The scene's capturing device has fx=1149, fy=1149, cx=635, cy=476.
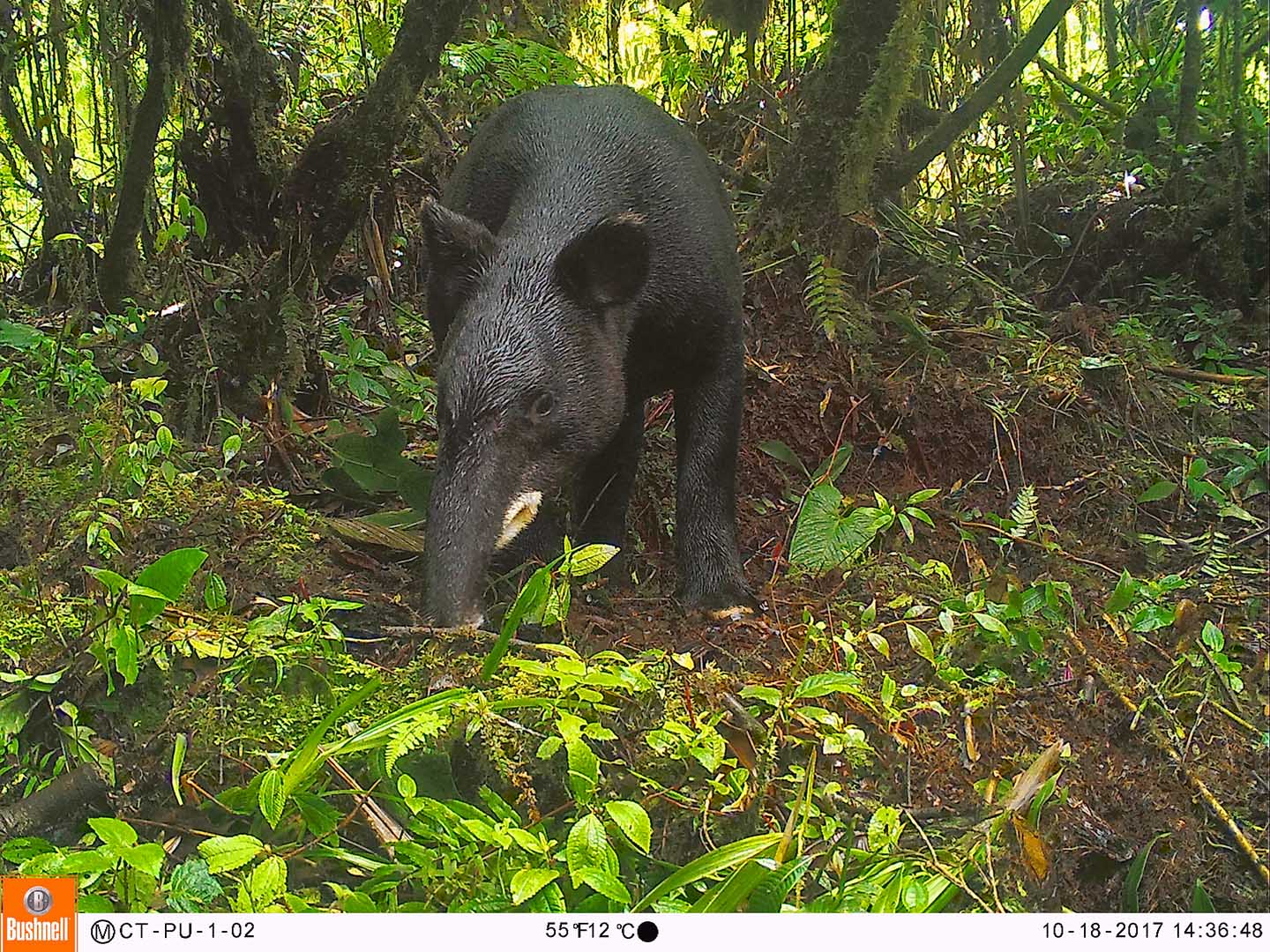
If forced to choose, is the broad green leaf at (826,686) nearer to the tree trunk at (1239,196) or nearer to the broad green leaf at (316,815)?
the broad green leaf at (316,815)

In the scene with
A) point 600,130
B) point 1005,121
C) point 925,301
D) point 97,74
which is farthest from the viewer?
point 1005,121

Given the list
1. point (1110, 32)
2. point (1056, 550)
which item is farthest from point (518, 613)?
point (1110, 32)

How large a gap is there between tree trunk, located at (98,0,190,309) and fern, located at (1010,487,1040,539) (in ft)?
9.84

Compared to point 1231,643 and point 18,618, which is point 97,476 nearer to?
point 18,618

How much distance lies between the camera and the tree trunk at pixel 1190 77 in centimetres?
500

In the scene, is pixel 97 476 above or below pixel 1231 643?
above

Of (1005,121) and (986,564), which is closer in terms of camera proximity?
(986,564)

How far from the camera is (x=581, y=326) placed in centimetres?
288

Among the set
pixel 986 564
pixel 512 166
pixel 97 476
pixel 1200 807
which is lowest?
pixel 1200 807

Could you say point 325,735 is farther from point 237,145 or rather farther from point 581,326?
point 237,145

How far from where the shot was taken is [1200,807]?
2.32 meters

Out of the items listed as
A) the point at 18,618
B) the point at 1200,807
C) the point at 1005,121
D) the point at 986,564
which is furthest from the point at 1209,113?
the point at 18,618

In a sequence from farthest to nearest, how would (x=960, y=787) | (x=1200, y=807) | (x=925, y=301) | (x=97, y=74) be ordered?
(x=925, y=301) < (x=97, y=74) < (x=1200, y=807) < (x=960, y=787)

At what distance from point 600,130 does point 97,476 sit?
1.64 meters
